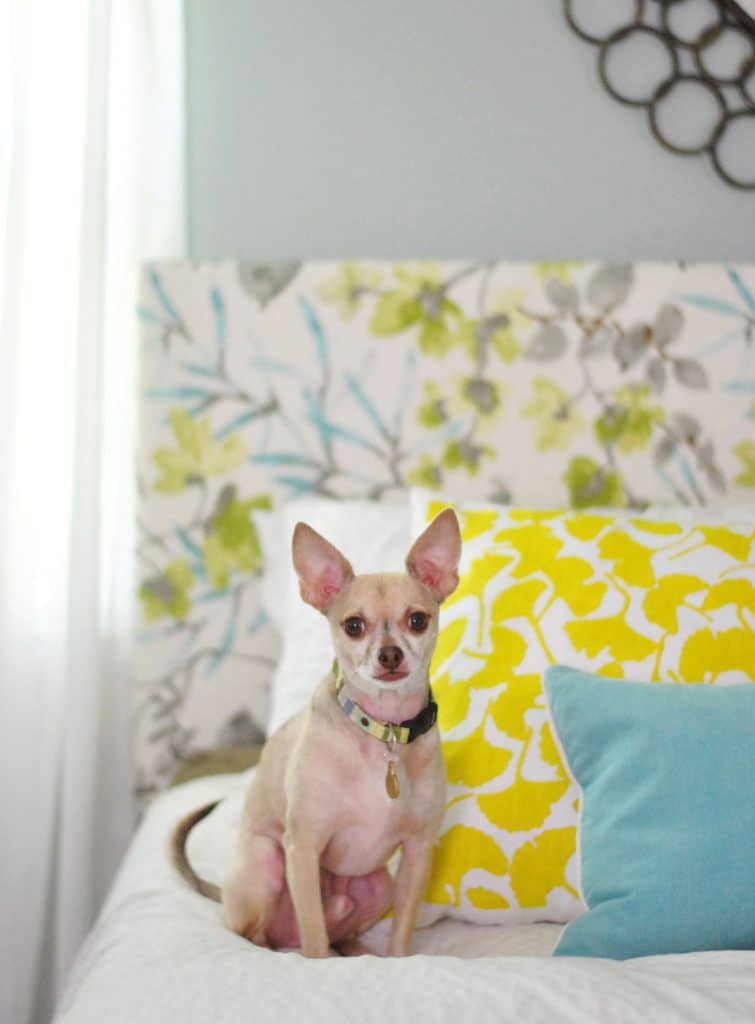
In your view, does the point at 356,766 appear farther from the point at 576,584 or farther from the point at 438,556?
the point at 576,584

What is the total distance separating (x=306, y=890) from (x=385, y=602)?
31 cm

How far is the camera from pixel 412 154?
7.49 ft

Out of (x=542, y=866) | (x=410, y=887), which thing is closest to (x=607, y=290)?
(x=542, y=866)

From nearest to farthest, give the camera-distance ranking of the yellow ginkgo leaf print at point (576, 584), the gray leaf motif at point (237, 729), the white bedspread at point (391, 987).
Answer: the white bedspread at point (391, 987)
the yellow ginkgo leaf print at point (576, 584)
the gray leaf motif at point (237, 729)

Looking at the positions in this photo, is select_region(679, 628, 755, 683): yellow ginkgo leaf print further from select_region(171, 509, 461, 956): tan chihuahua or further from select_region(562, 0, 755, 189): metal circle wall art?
select_region(562, 0, 755, 189): metal circle wall art

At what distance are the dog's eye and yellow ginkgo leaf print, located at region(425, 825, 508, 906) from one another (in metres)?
0.36

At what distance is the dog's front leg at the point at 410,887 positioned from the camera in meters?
1.29

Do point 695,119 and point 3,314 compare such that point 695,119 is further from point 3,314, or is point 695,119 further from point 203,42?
point 3,314

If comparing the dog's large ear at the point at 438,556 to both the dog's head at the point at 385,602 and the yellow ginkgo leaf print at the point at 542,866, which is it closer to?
the dog's head at the point at 385,602

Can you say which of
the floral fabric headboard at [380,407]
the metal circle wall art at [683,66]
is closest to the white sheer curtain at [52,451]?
the floral fabric headboard at [380,407]

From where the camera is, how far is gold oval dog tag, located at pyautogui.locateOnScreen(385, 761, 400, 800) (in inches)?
49.3

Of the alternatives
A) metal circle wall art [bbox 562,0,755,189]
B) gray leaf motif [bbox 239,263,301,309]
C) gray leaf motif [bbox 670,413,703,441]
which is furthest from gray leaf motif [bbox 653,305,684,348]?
gray leaf motif [bbox 239,263,301,309]

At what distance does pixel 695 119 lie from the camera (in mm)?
2264

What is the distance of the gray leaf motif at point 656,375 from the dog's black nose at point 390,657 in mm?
1084
